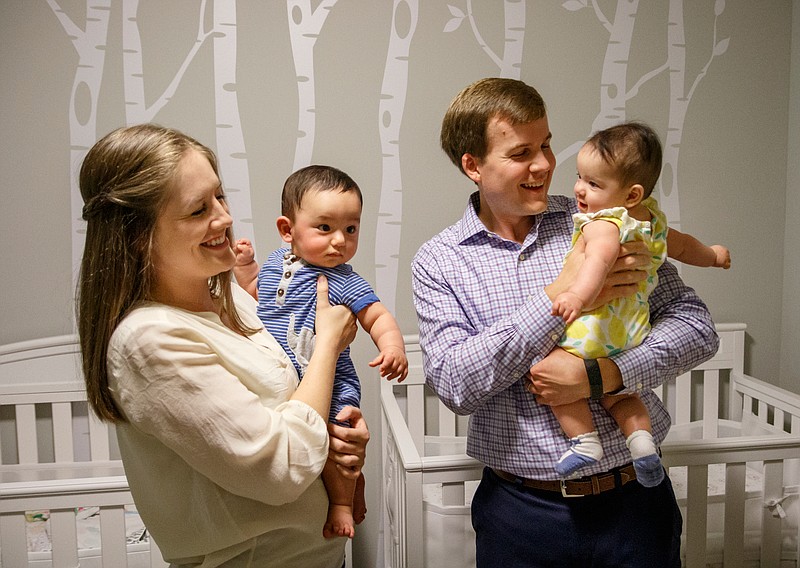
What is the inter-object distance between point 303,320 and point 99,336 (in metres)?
0.43

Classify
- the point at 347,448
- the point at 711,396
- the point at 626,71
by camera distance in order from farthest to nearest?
the point at 711,396 → the point at 626,71 → the point at 347,448

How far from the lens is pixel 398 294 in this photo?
2.71 metres

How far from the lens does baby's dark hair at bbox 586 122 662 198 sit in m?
1.40

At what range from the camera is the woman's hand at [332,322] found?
127 cm

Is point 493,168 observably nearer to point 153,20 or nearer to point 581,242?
point 581,242

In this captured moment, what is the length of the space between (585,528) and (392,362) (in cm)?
54

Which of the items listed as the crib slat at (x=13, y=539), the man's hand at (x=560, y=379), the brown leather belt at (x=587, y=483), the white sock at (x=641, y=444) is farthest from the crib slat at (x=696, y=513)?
the crib slat at (x=13, y=539)

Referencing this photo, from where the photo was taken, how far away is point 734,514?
6.00 ft

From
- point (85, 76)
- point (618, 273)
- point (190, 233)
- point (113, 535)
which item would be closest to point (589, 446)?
point (618, 273)

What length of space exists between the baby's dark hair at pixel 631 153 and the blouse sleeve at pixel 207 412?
2.64ft

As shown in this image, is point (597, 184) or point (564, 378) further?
point (597, 184)

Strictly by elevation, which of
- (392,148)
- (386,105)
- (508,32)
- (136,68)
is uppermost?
(508,32)

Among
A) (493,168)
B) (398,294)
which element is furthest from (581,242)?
(398,294)

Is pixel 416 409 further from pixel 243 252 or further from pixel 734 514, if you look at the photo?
pixel 243 252
